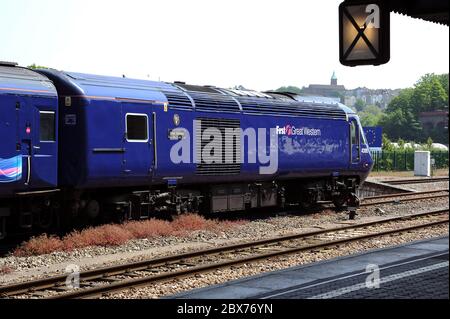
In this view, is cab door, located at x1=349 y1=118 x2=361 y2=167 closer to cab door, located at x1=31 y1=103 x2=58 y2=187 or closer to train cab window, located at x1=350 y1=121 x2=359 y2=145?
train cab window, located at x1=350 y1=121 x2=359 y2=145

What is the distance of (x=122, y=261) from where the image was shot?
45.2 feet

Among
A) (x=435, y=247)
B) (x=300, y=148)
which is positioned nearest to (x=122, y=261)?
(x=435, y=247)

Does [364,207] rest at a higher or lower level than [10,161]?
lower

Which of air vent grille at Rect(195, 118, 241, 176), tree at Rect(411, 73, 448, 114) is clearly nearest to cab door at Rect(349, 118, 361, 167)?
air vent grille at Rect(195, 118, 241, 176)

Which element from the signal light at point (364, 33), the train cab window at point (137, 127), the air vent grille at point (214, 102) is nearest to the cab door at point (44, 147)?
the train cab window at point (137, 127)

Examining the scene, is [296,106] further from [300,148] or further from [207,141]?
[207,141]

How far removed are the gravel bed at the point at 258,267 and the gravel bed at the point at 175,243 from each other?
2.42m

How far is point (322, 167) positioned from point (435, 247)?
34.4ft

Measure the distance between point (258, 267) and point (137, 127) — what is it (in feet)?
19.3

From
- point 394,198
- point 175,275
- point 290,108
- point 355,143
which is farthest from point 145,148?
point 394,198

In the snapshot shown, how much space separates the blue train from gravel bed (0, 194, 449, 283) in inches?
43.0

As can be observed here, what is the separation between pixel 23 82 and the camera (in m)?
14.7

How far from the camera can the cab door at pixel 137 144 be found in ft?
54.9

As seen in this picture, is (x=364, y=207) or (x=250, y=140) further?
(x=364, y=207)
